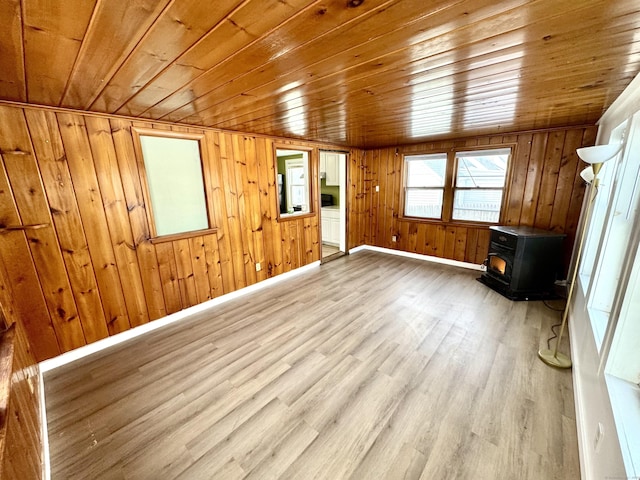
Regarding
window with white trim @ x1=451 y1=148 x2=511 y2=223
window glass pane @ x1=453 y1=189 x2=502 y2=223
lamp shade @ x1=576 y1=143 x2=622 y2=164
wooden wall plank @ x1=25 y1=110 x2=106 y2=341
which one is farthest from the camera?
window glass pane @ x1=453 y1=189 x2=502 y2=223

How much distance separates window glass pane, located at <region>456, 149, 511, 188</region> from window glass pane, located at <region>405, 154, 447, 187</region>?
0.29 meters

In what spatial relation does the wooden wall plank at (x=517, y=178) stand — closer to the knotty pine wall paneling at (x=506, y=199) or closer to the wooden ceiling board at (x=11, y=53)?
the knotty pine wall paneling at (x=506, y=199)

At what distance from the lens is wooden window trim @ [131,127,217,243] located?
2480 millimetres

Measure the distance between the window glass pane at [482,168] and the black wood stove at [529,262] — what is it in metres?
1.05

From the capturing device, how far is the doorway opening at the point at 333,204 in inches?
199

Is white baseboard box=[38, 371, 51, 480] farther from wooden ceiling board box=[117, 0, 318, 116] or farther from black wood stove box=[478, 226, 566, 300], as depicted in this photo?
black wood stove box=[478, 226, 566, 300]

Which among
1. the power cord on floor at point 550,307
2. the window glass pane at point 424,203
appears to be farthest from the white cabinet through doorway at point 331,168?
the power cord on floor at point 550,307

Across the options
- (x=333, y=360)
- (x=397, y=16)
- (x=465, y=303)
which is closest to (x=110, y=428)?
(x=333, y=360)

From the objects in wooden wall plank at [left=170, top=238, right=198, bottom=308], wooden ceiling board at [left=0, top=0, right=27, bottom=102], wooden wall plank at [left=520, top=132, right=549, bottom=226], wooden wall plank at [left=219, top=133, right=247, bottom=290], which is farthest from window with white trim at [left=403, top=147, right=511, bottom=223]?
wooden ceiling board at [left=0, top=0, right=27, bottom=102]

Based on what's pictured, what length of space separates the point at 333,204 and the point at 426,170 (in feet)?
7.33

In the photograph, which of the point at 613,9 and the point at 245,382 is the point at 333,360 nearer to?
the point at 245,382

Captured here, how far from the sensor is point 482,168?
410 centimetres

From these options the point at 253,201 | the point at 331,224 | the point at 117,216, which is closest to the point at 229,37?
the point at 117,216

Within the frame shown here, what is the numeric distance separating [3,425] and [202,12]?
1487 mm
